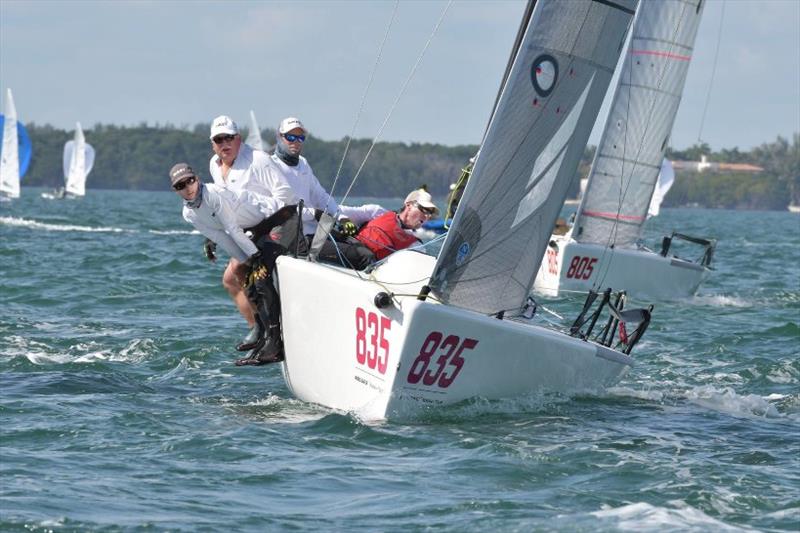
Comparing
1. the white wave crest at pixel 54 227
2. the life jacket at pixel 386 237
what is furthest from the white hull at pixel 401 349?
the white wave crest at pixel 54 227

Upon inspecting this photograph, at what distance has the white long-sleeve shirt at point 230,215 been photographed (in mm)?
8562

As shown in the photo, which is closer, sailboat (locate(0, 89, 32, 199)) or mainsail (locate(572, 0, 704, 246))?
mainsail (locate(572, 0, 704, 246))

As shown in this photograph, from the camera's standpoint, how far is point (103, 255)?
23125mm

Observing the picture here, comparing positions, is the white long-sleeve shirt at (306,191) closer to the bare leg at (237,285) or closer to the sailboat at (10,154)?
the bare leg at (237,285)

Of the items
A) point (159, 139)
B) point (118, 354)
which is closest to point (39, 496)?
point (118, 354)

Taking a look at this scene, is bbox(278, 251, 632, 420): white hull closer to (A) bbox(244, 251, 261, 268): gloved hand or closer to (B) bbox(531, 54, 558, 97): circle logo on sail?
(A) bbox(244, 251, 261, 268): gloved hand

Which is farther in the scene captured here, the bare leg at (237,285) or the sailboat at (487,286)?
the bare leg at (237,285)

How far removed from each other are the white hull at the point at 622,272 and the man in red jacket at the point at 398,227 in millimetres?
8986

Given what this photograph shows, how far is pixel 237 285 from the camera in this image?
30.7ft

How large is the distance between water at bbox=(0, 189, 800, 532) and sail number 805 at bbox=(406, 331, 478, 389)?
224 mm

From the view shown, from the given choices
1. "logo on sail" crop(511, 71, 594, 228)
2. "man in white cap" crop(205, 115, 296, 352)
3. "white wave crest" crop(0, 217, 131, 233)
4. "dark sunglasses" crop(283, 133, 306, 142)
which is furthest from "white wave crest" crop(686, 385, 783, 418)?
"white wave crest" crop(0, 217, 131, 233)

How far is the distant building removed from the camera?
485 feet

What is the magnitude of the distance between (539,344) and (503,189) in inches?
35.2

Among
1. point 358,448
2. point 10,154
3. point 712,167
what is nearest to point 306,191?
point 358,448
